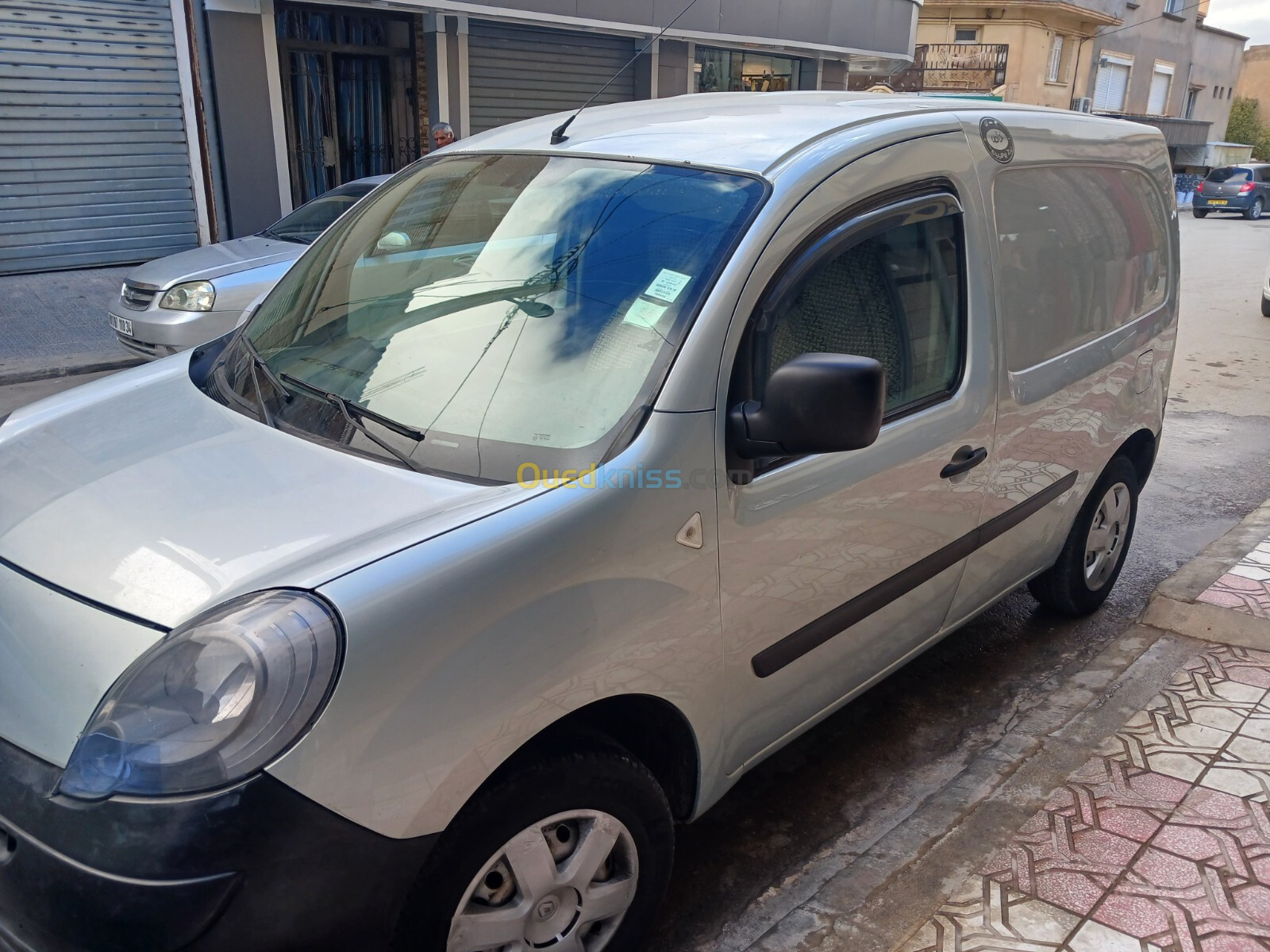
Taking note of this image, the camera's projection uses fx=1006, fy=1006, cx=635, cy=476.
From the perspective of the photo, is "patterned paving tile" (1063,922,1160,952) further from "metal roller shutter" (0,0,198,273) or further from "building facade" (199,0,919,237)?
"metal roller shutter" (0,0,198,273)

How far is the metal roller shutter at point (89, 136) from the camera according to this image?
10680 millimetres

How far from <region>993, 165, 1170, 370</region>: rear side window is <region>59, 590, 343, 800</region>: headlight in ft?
7.12

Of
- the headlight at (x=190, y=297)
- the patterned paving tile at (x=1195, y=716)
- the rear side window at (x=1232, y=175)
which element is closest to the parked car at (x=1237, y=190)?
the rear side window at (x=1232, y=175)

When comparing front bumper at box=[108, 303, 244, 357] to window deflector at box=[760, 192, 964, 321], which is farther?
front bumper at box=[108, 303, 244, 357]

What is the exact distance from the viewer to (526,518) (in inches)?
72.5

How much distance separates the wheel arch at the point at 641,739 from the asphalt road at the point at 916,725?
0.43 m

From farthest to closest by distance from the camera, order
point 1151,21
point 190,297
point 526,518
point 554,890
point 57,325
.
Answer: point 1151,21
point 57,325
point 190,297
point 554,890
point 526,518

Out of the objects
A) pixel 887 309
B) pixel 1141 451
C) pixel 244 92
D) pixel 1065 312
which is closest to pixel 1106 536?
pixel 1141 451

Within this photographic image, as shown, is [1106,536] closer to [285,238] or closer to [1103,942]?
[1103,942]

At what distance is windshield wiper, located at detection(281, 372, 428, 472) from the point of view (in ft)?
6.86

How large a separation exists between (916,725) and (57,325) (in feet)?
29.5

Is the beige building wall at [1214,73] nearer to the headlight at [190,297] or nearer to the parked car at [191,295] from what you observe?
the parked car at [191,295]

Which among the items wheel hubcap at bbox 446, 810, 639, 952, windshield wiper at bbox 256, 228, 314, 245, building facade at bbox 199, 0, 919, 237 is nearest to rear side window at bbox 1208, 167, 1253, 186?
building facade at bbox 199, 0, 919, 237

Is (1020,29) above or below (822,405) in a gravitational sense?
above
